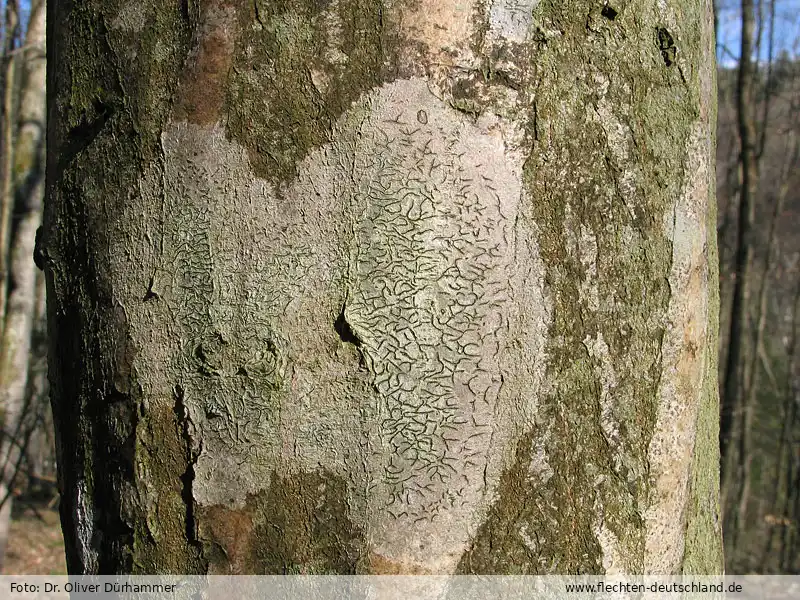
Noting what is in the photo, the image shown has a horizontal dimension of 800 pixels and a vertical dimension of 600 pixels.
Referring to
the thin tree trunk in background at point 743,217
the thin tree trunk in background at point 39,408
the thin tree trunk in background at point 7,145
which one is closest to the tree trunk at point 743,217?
the thin tree trunk in background at point 743,217

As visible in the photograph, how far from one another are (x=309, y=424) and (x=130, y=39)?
1.39 feet

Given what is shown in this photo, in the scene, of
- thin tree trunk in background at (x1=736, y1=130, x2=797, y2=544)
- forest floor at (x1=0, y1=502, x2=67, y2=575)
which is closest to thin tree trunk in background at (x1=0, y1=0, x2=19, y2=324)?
forest floor at (x1=0, y1=502, x2=67, y2=575)

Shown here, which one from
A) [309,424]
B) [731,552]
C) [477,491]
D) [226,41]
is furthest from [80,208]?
[731,552]

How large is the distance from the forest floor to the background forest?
2 cm

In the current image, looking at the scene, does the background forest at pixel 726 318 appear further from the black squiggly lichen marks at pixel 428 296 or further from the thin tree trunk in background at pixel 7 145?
the black squiggly lichen marks at pixel 428 296

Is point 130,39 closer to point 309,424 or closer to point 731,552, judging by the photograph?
point 309,424

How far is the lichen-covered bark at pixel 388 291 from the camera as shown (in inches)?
25.5

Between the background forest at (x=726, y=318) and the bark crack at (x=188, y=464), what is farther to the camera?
the background forest at (x=726, y=318)

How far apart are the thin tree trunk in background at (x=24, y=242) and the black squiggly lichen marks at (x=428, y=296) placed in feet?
19.9

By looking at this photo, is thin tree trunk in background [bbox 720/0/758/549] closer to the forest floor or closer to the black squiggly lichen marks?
the black squiggly lichen marks

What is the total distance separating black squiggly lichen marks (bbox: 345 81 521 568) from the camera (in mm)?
646

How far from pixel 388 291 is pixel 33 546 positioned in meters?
9.28

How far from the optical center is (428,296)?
2.13ft

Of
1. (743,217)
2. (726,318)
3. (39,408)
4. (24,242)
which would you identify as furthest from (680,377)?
(726,318)
